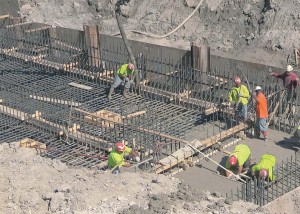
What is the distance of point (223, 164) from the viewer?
13203mm

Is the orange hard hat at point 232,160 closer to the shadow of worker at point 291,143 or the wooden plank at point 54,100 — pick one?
the shadow of worker at point 291,143

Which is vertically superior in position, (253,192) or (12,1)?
(12,1)

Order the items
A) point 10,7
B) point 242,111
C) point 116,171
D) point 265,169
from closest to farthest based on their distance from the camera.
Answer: point 265,169, point 116,171, point 242,111, point 10,7

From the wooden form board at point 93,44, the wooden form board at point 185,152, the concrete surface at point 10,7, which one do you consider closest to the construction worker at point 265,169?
the wooden form board at point 185,152

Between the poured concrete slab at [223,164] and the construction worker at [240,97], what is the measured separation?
0.65 meters

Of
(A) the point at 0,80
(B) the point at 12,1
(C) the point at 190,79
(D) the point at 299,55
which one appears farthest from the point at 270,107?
(B) the point at 12,1

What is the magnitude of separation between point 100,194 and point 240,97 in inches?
199

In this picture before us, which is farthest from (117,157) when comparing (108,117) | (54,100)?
(54,100)

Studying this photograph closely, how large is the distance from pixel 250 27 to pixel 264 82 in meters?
5.68

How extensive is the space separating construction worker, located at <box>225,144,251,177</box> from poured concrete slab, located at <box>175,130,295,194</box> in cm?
28

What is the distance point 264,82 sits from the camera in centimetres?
1544

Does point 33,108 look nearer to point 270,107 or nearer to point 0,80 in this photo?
point 0,80

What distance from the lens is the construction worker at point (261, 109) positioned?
1384 centimetres

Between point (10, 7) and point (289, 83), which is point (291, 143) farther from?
point (10, 7)
